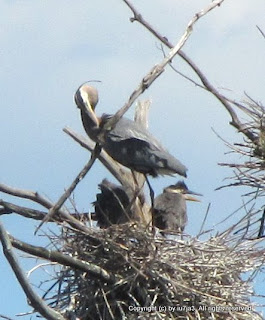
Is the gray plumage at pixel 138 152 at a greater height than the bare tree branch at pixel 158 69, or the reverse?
the gray plumage at pixel 138 152

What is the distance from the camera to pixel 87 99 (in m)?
6.49

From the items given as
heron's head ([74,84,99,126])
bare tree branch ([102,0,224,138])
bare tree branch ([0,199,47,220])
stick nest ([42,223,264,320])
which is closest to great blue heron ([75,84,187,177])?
heron's head ([74,84,99,126])

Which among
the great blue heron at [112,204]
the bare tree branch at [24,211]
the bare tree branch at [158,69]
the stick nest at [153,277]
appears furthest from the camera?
the great blue heron at [112,204]

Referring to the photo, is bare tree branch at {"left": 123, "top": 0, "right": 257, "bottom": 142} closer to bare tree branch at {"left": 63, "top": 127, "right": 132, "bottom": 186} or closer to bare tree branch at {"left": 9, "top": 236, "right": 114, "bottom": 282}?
bare tree branch at {"left": 9, "top": 236, "right": 114, "bottom": 282}

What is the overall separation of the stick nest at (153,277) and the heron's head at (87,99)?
1112 millimetres

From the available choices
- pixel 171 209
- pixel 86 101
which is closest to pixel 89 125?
pixel 86 101

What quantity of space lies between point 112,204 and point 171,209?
15.9 inches

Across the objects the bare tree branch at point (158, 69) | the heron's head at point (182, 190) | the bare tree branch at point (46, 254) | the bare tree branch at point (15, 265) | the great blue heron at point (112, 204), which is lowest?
the bare tree branch at point (15, 265)

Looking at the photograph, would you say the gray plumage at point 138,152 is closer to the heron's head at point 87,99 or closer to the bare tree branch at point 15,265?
the heron's head at point 87,99

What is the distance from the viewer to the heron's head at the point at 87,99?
21.0 feet

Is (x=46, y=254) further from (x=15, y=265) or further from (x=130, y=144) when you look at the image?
(x=130, y=144)

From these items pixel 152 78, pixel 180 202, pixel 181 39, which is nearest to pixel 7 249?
pixel 152 78

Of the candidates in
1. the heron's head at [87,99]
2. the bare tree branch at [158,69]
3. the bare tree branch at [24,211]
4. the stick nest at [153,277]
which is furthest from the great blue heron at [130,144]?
the bare tree branch at [158,69]

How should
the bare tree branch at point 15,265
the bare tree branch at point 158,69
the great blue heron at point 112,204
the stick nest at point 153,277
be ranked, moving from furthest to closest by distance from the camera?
the great blue heron at point 112,204 < the stick nest at point 153,277 < the bare tree branch at point 158,69 < the bare tree branch at point 15,265
